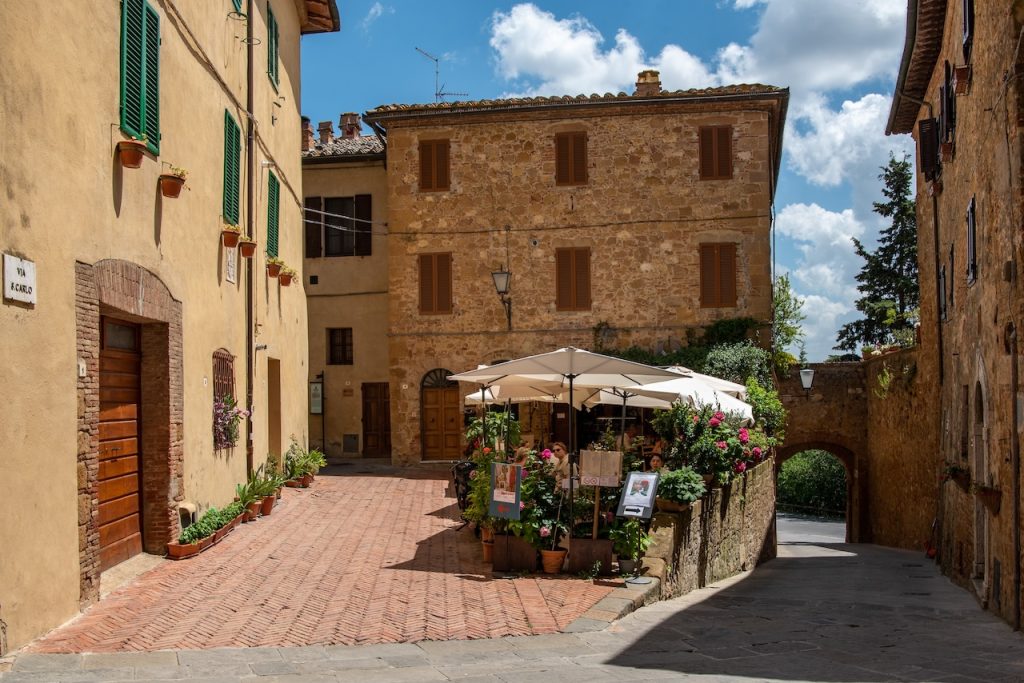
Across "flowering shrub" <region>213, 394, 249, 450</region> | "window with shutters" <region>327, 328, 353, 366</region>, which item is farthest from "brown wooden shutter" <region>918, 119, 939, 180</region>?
"window with shutters" <region>327, 328, 353, 366</region>

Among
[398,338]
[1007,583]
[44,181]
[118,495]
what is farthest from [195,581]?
[398,338]

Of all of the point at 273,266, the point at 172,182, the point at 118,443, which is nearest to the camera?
the point at 118,443

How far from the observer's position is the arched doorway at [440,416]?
23.6 m

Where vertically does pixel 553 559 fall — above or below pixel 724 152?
below

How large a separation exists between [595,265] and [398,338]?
5008 millimetres

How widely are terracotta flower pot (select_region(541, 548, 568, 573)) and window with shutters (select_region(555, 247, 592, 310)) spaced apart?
1351 cm

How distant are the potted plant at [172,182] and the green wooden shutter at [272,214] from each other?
5.21 meters

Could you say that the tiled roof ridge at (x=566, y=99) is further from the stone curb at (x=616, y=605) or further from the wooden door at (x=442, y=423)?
the stone curb at (x=616, y=605)

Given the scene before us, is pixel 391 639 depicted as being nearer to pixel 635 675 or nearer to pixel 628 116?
pixel 635 675

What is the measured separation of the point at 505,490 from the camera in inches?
393

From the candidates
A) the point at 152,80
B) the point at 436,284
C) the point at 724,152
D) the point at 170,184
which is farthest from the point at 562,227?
the point at 152,80

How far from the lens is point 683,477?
11.5 meters

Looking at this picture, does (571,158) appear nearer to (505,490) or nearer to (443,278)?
(443,278)

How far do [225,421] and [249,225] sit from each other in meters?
3.08
